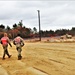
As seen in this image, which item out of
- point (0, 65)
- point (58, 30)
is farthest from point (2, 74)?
point (58, 30)

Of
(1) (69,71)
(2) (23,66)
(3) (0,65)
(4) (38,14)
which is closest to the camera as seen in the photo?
(1) (69,71)

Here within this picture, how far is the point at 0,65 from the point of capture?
19484mm

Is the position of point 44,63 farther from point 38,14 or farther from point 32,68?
point 38,14

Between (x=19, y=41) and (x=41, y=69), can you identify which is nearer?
(x=41, y=69)

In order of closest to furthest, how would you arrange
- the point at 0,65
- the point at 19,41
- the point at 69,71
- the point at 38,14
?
the point at 69,71 < the point at 0,65 < the point at 19,41 < the point at 38,14

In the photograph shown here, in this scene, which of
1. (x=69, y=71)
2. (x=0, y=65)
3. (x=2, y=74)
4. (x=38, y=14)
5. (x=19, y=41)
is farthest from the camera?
(x=38, y=14)

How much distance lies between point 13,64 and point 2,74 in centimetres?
291

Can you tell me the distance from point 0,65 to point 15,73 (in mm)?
3980

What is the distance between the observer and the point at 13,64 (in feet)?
62.6

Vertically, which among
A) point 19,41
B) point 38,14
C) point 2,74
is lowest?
point 2,74

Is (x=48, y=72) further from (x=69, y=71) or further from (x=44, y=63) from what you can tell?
(x=44, y=63)

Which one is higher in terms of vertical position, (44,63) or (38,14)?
(38,14)

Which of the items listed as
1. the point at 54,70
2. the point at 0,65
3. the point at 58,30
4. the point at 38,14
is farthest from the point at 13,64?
the point at 58,30

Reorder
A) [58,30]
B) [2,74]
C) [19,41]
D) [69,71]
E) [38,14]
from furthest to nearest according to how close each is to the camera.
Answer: [58,30]
[38,14]
[19,41]
[2,74]
[69,71]
